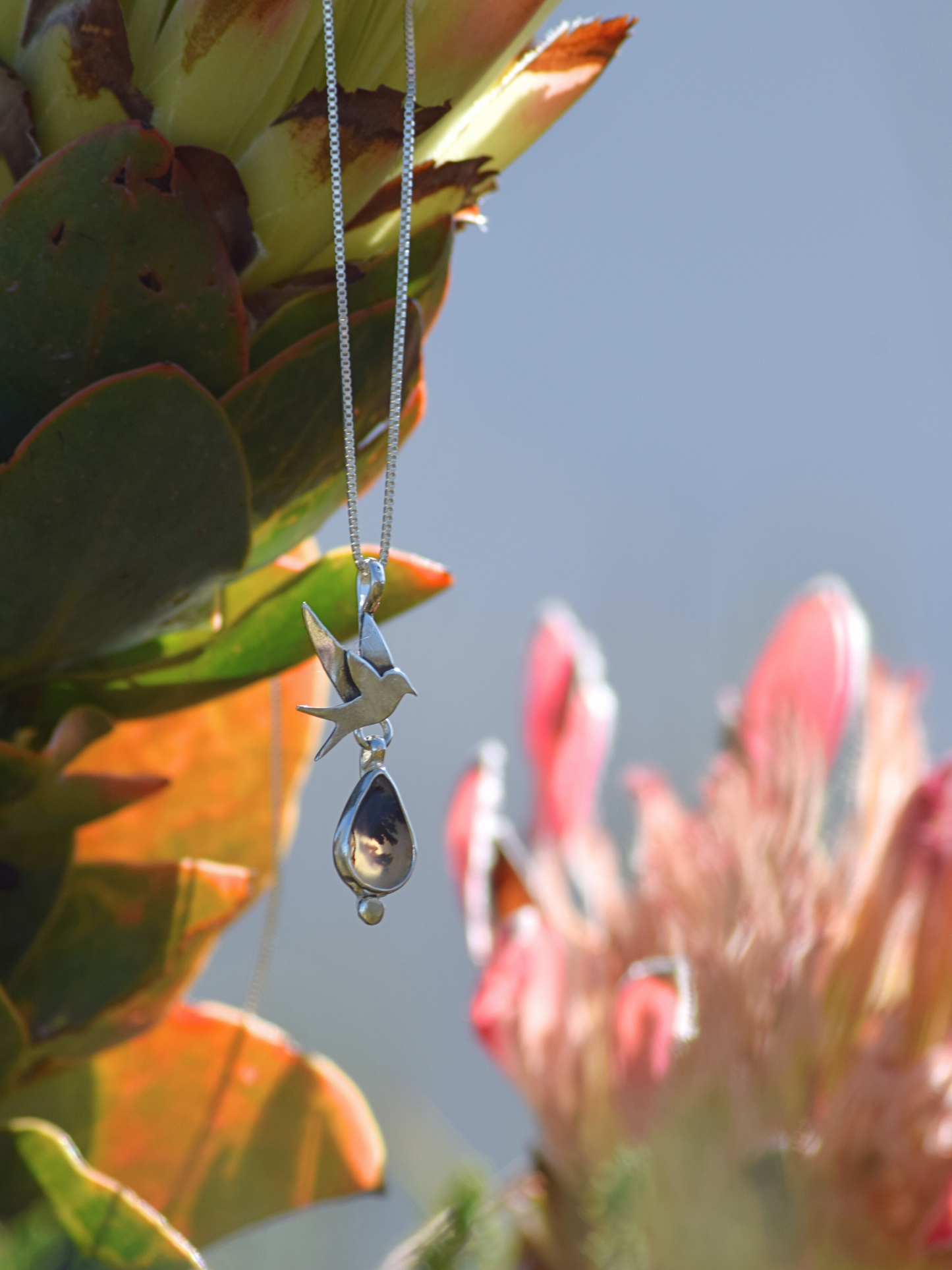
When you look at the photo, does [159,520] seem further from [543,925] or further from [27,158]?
[543,925]

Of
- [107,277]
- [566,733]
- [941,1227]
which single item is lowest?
[941,1227]

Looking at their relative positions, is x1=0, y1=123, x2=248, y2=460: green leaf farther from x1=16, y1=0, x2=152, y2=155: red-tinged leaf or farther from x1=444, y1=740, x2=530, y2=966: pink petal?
x1=444, y1=740, x2=530, y2=966: pink petal

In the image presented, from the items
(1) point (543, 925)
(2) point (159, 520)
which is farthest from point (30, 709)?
(1) point (543, 925)

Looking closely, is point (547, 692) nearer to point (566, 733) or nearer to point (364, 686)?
point (566, 733)

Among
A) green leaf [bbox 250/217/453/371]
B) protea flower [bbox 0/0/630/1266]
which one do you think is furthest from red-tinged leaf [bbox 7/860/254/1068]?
green leaf [bbox 250/217/453/371]

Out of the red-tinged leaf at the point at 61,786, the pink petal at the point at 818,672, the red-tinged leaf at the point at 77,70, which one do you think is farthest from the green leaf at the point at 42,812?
the pink petal at the point at 818,672

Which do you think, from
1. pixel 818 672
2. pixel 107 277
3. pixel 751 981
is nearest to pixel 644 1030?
pixel 751 981

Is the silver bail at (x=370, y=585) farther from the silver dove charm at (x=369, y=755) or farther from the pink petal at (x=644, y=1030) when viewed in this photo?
the pink petal at (x=644, y=1030)
